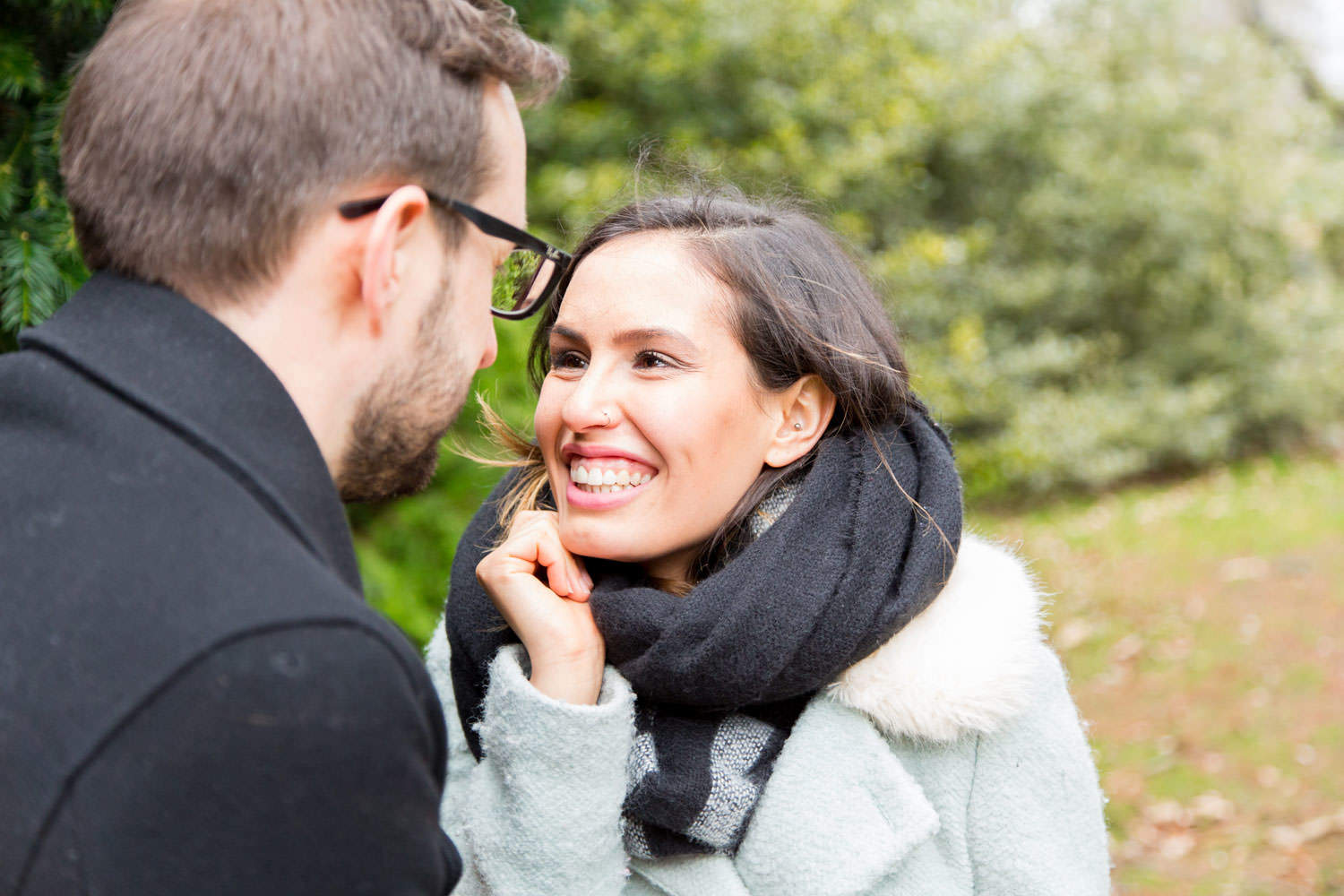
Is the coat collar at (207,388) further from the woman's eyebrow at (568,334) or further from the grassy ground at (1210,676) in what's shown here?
the grassy ground at (1210,676)

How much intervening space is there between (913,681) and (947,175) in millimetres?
9091

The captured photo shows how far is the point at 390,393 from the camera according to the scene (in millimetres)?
1491

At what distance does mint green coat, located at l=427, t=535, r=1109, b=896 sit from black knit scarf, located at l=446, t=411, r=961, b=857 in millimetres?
62

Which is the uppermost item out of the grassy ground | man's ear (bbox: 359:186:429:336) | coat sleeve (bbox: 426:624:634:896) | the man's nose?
man's ear (bbox: 359:186:429:336)

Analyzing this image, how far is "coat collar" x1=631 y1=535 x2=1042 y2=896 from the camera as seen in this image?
181 cm

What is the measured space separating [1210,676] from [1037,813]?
5.16m

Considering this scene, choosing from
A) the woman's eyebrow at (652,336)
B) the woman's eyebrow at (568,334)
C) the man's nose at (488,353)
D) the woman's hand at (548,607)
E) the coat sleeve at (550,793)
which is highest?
the man's nose at (488,353)

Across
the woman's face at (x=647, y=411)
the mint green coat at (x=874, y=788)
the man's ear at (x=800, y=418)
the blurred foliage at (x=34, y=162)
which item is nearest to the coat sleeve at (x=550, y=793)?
the mint green coat at (x=874, y=788)

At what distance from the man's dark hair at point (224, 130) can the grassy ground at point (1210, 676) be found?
6.46 feet

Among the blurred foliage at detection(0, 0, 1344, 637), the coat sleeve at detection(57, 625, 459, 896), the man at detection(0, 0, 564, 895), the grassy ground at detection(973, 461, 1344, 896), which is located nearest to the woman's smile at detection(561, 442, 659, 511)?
the man at detection(0, 0, 564, 895)

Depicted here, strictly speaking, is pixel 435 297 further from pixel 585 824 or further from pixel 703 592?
pixel 585 824

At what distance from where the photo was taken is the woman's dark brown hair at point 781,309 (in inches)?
79.0

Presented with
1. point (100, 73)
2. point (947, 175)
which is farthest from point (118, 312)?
point (947, 175)

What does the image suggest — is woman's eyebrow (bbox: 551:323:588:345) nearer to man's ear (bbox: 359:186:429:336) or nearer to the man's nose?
the man's nose
